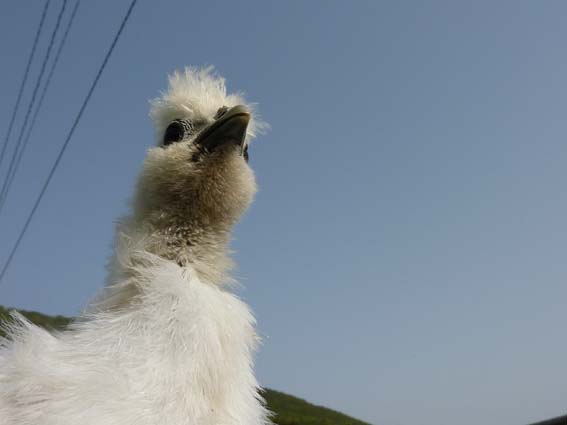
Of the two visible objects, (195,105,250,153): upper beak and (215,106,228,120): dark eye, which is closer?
(195,105,250,153): upper beak

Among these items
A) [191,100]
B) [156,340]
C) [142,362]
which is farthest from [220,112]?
[142,362]

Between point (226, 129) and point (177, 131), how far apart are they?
374 mm

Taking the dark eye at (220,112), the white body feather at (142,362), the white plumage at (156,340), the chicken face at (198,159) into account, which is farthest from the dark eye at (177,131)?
the white body feather at (142,362)

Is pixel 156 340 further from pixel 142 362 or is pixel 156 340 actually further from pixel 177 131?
pixel 177 131

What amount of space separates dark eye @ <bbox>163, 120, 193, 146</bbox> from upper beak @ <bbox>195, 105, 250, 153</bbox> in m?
0.20

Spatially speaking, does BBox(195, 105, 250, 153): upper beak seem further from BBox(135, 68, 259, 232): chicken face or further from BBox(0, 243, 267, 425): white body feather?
BBox(0, 243, 267, 425): white body feather

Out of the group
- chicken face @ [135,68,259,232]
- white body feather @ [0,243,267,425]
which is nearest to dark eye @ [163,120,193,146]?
chicken face @ [135,68,259,232]

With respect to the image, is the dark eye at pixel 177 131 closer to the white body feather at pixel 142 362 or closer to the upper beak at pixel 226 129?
the upper beak at pixel 226 129

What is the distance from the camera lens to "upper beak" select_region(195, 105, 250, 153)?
11.6 feet

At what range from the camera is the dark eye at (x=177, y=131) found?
3.71 metres

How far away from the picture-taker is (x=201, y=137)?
3561mm

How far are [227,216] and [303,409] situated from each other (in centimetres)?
3182

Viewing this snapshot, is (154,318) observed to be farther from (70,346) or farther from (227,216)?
(227,216)

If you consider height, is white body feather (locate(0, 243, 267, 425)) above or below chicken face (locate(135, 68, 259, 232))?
below
